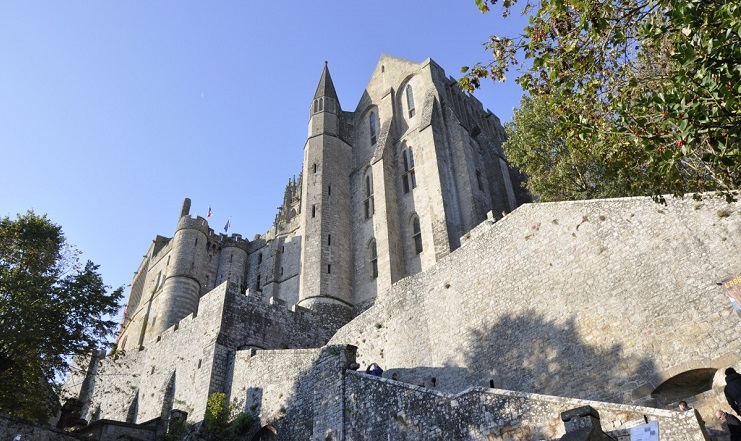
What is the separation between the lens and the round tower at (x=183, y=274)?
120 ft

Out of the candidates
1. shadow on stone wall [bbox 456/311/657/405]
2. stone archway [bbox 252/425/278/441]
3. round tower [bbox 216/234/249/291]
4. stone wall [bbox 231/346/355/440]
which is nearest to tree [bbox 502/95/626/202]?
shadow on stone wall [bbox 456/311/657/405]

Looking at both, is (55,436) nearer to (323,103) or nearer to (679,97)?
(679,97)

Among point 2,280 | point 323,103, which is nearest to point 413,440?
point 2,280

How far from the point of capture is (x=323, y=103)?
37344 millimetres

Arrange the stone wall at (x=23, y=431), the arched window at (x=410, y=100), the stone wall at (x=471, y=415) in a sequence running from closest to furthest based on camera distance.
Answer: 1. the stone wall at (x=471, y=415)
2. the stone wall at (x=23, y=431)
3. the arched window at (x=410, y=100)

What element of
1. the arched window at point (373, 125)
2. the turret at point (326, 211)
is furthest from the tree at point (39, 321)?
the arched window at point (373, 125)

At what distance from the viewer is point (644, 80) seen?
10578 mm

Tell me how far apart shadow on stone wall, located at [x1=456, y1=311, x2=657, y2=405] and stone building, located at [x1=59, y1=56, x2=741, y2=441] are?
1.7 inches

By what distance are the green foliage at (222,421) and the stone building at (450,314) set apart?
19.4 inches

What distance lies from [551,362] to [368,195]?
2021 cm

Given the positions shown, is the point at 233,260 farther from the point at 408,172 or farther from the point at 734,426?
the point at 734,426

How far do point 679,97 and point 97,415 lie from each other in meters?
28.1

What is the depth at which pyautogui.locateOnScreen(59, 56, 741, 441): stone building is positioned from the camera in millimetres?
12109

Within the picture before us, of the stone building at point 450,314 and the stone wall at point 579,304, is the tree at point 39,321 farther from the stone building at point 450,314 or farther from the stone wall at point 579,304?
the stone wall at point 579,304
